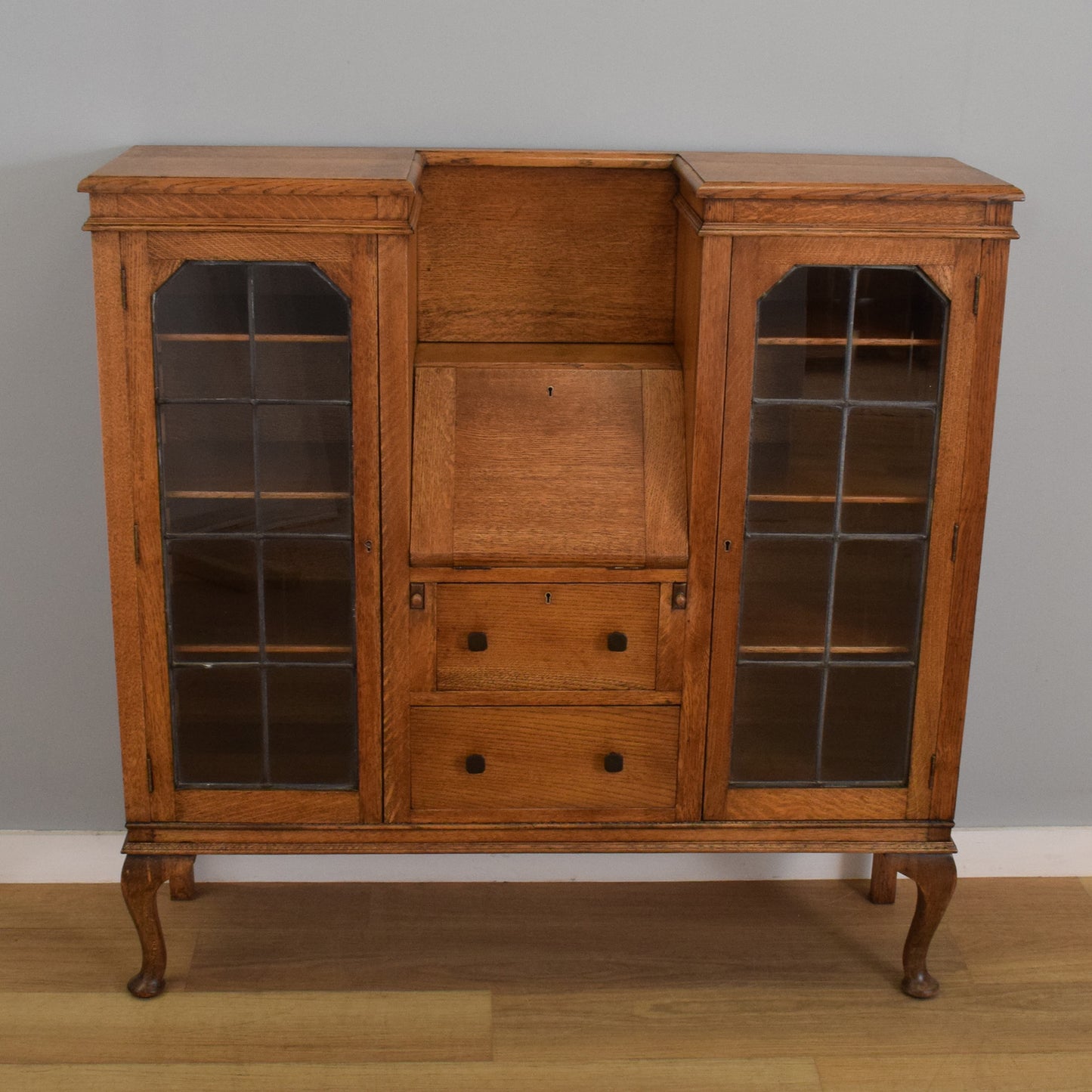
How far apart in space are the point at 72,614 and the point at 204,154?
0.95m

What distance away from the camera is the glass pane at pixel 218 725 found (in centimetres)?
227

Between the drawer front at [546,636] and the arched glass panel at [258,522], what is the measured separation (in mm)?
179

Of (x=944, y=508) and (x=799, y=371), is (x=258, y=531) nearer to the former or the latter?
(x=799, y=371)

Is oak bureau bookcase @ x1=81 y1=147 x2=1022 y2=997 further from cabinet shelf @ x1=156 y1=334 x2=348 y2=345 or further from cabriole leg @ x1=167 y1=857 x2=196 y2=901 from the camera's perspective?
cabriole leg @ x1=167 y1=857 x2=196 y2=901

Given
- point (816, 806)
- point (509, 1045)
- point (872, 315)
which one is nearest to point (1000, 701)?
point (816, 806)

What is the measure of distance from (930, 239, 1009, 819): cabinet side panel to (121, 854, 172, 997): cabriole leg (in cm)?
137

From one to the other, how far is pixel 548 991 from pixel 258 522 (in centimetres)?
102

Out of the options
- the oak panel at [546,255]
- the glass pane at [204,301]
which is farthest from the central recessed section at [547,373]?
the glass pane at [204,301]

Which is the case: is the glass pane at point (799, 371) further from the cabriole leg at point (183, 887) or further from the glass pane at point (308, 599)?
the cabriole leg at point (183, 887)

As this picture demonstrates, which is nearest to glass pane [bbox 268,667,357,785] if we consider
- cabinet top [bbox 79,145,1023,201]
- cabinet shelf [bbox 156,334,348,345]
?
cabinet shelf [bbox 156,334,348,345]

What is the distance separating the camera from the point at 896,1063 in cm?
231

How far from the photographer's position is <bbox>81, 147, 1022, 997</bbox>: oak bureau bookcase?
2090 mm

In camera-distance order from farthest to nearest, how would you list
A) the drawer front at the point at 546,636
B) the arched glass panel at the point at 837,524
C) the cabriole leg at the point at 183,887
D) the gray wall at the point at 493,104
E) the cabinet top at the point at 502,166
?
the cabriole leg at the point at 183,887 → the gray wall at the point at 493,104 → the drawer front at the point at 546,636 → the arched glass panel at the point at 837,524 → the cabinet top at the point at 502,166

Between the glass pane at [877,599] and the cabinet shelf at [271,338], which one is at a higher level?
the cabinet shelf at [271,338]
